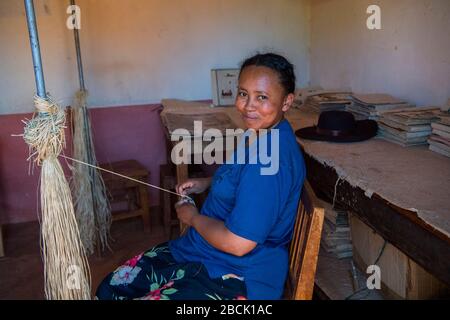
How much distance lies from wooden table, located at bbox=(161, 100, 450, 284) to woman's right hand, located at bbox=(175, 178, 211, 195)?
1.69 ft

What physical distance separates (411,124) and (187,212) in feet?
3.50

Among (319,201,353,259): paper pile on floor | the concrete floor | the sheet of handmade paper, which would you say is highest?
the sheet of handmade paper

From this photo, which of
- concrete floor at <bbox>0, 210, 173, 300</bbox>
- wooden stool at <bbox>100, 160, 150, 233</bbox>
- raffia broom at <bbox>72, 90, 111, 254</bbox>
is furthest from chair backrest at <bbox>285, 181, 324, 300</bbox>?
wooden stool at <bbox>100, 160, 150, 233</bbox>

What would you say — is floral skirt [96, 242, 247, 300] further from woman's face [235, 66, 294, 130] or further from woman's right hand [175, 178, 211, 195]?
woman's face [235, 66, 294, 130]

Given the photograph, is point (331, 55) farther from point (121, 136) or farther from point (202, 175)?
point (121, 136)

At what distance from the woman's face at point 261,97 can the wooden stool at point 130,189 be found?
1.58 meters

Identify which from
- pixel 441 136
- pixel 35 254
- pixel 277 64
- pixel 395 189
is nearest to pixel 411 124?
pixel 441 136

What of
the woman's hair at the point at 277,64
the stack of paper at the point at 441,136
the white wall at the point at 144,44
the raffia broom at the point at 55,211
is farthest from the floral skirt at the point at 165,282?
the white wall at the point at 144,44

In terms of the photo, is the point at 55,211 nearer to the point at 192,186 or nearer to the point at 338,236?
the point at 192,186

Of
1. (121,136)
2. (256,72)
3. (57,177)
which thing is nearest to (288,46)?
(121,136)

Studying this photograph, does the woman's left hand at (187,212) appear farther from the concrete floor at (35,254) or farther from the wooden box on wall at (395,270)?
the concrete floor at (35,254)

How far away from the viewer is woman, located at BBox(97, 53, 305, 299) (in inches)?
44.6

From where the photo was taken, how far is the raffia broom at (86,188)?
8.07 ft

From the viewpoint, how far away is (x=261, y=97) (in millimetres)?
1298
